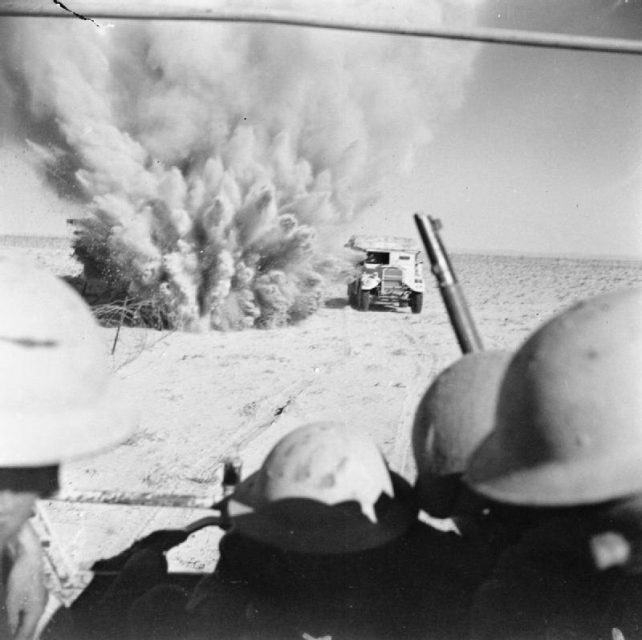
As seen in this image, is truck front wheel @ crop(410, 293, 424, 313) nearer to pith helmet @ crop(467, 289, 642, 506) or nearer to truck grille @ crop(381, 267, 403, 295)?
truck grille @ crop(381, 267, 403, 295)

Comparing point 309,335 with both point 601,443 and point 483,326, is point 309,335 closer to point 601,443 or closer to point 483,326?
point 483,326

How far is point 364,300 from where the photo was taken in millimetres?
15227

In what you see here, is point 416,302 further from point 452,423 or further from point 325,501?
point 325,501

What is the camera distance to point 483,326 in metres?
13.7

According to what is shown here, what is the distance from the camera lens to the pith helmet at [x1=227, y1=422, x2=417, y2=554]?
2.28m

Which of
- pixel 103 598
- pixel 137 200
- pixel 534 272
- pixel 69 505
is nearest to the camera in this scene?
pixel 103 598

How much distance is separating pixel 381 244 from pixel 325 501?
14.1 metres

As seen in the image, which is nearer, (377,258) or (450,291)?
(450,291)

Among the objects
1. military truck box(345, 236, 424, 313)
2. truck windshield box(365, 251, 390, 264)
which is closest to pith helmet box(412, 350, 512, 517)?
military truck box(345, 236, 424, 313)

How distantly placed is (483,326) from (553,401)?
12264 mm

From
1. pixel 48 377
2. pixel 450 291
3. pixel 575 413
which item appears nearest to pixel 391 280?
pixel 450 291

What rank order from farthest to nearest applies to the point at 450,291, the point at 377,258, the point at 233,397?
the point at 377,258
the point at 233,397
the point at 450,291

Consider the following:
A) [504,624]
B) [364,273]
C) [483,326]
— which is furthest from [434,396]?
[364,273]

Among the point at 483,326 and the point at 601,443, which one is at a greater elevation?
the point at 483,326
